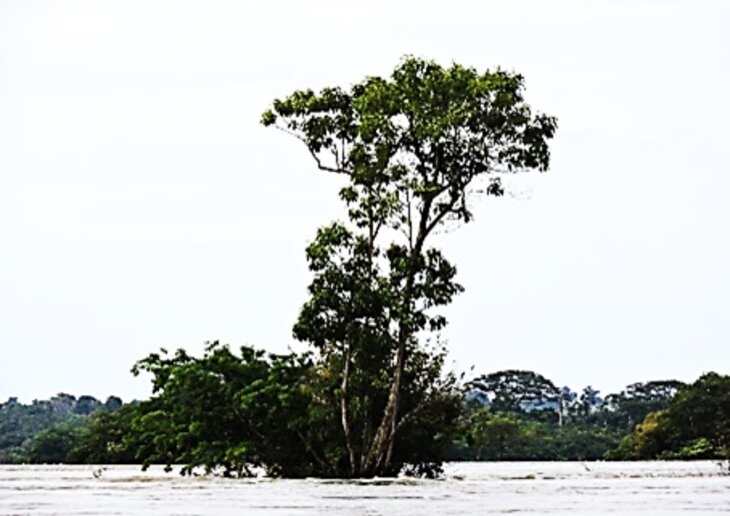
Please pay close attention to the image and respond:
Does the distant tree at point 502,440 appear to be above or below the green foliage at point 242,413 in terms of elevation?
above

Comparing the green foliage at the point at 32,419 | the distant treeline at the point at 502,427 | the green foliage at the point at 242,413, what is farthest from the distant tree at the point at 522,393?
the green foliage at the point at 242,413

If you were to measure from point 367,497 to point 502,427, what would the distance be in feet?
191

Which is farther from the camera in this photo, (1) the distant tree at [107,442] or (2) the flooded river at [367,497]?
(1) the distant tree at [107,442]

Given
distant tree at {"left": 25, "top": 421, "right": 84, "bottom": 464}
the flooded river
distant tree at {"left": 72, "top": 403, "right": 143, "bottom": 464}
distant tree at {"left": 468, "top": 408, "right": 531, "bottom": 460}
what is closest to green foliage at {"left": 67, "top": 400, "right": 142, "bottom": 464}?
distant tree at {"left": 72, "top": 403, "right": 143, "bottom": 464}

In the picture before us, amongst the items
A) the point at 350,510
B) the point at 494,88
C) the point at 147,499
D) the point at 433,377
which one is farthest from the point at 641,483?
the point at 350,510

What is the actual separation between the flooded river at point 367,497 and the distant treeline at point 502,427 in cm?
182

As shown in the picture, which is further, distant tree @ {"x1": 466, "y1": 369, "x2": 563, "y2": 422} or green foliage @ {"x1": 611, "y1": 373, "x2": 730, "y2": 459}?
distant tree @ {"x1": 466, "y1": 369, "x2": 563, "y2": 422}

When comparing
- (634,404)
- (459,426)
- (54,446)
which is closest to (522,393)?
(634,404)

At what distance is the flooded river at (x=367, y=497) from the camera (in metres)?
22.5

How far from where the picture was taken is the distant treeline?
39.9 metres

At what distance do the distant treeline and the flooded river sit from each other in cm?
182

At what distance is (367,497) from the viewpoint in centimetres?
2677

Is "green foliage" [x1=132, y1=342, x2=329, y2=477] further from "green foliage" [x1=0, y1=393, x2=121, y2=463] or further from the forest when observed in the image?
"green foliage" [x1=0, y1=393, x2=121, y2=463]

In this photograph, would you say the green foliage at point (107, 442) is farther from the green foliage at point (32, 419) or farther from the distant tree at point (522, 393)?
the distant tree at point (522, 393)
